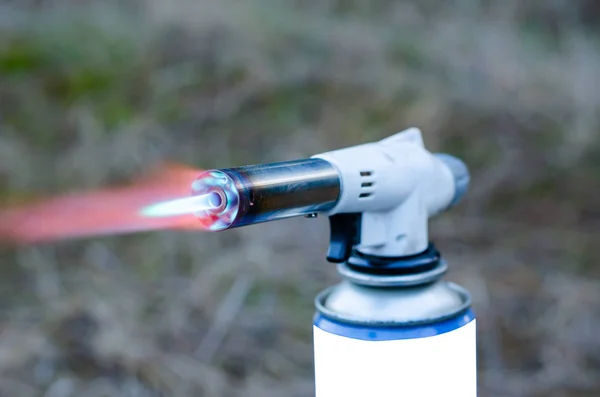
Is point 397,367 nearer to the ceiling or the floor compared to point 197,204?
nearer to the floor

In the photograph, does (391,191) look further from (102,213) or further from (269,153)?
(269,153)

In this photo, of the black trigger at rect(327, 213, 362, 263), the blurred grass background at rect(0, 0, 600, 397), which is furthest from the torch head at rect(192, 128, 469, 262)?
the blurred grass background at rect(0, 0, 600, 397)

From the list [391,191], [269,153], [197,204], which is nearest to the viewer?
[197,204]

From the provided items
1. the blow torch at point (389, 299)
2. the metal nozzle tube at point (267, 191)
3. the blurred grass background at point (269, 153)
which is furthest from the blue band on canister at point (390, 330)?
the blurred grass background at point (269, 153)

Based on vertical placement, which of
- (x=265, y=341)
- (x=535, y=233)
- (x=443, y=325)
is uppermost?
(x=443, y=325)

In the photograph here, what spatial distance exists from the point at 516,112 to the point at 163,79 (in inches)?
39.3

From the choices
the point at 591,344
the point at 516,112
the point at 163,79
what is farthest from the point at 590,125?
the point at 163,79

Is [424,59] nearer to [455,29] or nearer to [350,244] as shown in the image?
[455,29]

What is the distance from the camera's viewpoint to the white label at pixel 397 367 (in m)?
0.68

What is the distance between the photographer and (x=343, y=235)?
70 centimetres

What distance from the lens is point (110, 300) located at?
1.90m

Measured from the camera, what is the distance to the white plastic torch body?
0.65 metres

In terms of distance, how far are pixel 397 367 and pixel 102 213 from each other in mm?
443

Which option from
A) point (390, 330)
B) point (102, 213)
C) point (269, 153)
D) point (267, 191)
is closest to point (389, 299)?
point (390, 330)
